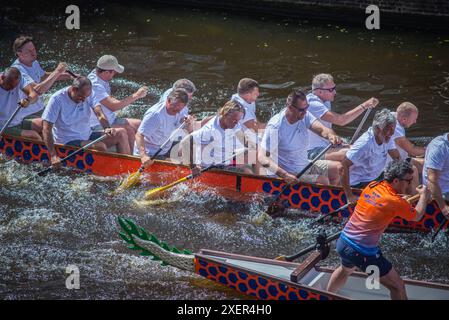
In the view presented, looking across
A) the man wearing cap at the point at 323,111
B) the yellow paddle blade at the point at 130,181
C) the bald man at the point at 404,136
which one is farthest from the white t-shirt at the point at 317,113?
the yellow paddle blade at the point at 130,181

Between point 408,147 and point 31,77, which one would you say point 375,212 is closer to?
point 408,147

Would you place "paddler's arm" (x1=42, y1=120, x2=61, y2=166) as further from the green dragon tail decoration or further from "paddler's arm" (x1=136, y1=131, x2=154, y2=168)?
the green dragon tail decoration

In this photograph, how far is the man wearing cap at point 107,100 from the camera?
1389 cm

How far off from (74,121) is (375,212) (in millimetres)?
5911

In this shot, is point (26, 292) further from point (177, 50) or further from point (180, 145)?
point (177, 50)

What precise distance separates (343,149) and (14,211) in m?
4.92

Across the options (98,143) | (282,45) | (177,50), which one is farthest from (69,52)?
(98,143)

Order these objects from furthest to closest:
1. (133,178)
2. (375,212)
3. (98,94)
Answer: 1. (98,94)
2. (133,178)
3. (375,212)

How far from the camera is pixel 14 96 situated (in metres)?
14.1

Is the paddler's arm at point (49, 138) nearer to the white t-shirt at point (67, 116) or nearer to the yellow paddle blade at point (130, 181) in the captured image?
the white t-shirt at point (67, 116)

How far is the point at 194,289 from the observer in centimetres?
1086

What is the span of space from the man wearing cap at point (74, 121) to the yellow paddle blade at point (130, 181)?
71 cm

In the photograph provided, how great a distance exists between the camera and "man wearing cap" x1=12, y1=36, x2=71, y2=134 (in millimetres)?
14008

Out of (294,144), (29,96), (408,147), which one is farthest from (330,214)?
(29,96)
